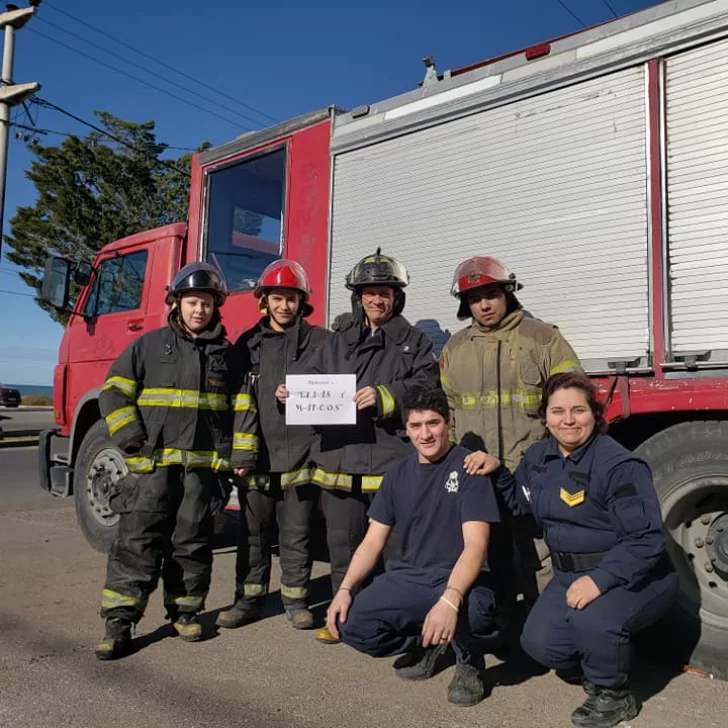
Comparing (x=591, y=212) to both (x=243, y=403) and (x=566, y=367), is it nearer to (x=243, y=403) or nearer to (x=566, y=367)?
(x=566, y=367)

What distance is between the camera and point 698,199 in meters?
3.57

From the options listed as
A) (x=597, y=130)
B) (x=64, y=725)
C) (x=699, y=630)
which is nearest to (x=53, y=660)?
(x=64, y=725)

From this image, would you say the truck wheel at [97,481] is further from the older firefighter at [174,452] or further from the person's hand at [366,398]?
the person's hand at [366,398]

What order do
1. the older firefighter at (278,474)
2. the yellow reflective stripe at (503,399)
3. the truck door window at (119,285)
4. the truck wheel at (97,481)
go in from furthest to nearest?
the truck door window at (119,285)
the truck wheel at (97,481)
the older firefighter at (278,474)
the yellow reflective stripe at (503,399)


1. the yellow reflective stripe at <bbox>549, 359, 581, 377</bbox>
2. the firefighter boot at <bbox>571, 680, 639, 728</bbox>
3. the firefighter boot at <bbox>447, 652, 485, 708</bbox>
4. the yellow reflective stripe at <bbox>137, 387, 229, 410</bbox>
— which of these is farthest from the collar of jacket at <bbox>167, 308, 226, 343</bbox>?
the firefighter boot at <bbox>571, 680, 639, 728</bbox>

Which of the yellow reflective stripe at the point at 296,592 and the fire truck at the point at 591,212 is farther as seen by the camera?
the yellow reflective stripe at the point at 296,592

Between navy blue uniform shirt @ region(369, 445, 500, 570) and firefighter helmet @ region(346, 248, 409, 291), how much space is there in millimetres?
990

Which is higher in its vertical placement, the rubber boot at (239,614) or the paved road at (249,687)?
the rubber boot at (239,614)

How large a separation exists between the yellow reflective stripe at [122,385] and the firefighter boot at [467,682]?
Answer: 2.01 meters

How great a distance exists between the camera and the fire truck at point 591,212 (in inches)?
136

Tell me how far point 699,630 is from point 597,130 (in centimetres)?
250

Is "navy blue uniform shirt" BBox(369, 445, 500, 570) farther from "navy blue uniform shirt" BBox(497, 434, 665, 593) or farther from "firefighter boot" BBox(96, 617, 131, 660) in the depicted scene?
"firefighter boot" BBox(96, 617, 131, 660)

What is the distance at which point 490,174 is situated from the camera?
4.30 m

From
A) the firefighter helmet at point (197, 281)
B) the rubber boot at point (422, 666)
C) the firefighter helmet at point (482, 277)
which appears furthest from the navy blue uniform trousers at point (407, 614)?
the firefighter helmet at point (197, 281)
